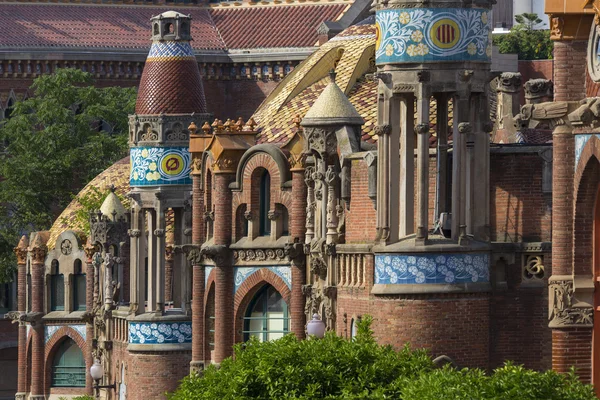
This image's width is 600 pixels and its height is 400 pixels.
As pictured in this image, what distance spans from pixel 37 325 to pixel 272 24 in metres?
36.0

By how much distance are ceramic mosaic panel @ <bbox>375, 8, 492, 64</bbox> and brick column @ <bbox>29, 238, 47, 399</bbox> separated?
3419cm

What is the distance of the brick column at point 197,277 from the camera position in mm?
57562

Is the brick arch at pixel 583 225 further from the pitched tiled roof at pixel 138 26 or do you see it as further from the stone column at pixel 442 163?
the pitched tiled roof at pixel 138 26

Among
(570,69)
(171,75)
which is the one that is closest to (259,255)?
(171,75)

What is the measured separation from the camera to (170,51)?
6372 centimetres

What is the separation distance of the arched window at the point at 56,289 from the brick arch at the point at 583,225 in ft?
128

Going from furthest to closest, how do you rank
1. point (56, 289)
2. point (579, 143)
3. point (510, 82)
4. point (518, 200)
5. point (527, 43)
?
point (527, 43), point (56, 289), point (510, 82), point (518, 200), point (579, 143)

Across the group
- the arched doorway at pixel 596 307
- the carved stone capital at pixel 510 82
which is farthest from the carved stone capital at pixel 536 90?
the arched doorway at pixel 596 307

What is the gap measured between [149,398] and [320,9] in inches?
1919

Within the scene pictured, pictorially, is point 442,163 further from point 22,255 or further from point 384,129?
point 22,255

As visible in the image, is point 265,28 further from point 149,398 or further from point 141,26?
point 149,398

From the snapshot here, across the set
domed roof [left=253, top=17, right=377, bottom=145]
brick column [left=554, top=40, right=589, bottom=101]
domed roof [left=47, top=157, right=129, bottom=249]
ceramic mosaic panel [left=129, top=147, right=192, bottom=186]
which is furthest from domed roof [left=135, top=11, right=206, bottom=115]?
brick column [left=554, top=40, right=589, bottom=101]

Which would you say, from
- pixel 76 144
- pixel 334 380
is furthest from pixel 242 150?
pixel 76 144

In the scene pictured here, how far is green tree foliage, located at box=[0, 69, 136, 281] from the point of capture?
94438 millimetres
